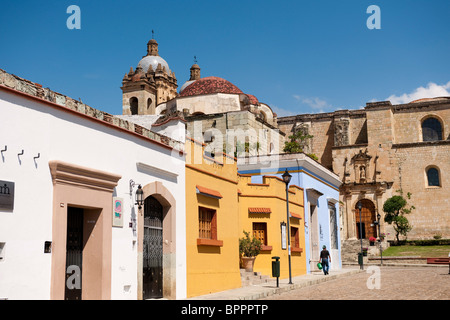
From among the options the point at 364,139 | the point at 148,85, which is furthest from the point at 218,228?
the point at 364,139

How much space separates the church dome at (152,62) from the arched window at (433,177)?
116 ft

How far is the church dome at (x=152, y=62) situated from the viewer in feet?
227

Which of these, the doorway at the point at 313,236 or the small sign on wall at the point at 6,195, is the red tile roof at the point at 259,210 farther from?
the small sign on wall at the point at 6,195

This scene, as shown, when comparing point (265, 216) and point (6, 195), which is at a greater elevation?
point (265, 216)

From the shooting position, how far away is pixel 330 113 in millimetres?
62500

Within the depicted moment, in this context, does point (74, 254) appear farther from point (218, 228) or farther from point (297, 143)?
point (297, 143)

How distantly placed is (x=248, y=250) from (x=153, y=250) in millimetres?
7532

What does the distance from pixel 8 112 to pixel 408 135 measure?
54065mm

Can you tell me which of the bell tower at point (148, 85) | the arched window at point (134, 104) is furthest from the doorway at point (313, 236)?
the arched window at point (134, 104)

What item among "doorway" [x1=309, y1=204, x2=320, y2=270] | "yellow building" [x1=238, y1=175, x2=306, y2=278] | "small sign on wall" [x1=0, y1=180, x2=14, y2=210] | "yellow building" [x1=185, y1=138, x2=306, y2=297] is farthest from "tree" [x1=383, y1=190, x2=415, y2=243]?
"small sign on wall" [x1=0, y1=180, x2=14, y2=210]

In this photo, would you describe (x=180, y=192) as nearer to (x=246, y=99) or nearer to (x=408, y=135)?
(x=246, y=99)

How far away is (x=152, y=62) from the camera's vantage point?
229ft

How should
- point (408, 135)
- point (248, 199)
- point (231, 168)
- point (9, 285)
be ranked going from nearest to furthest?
point (9, 285) → point (231, 168) → point (248, 199) → point (408, 135)
